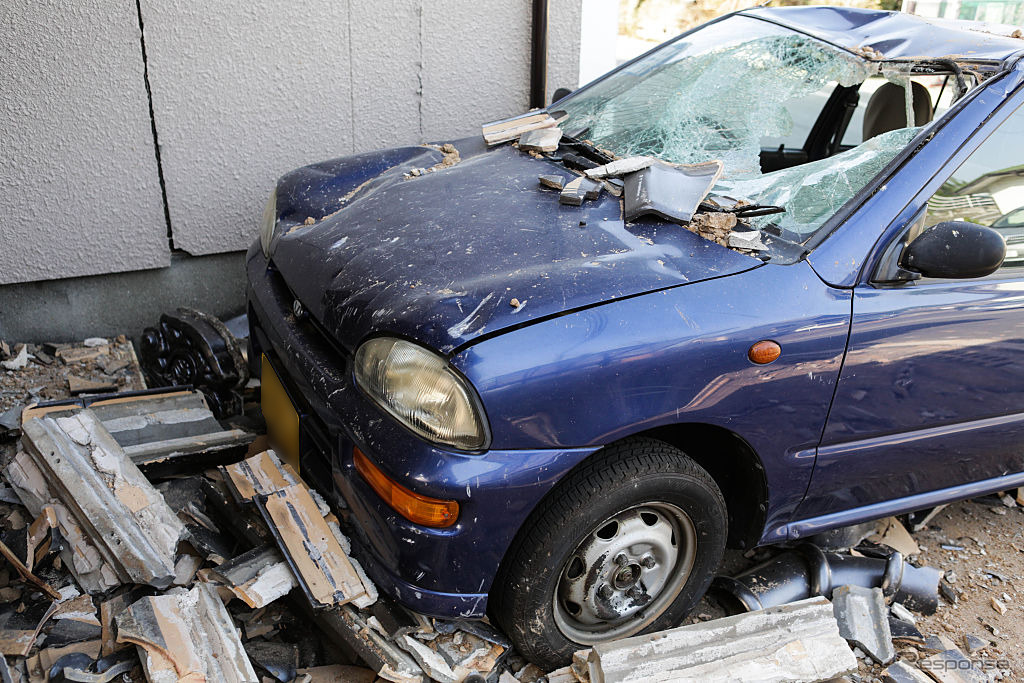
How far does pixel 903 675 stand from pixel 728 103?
6.94 feet

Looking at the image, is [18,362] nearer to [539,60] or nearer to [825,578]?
[539,60]

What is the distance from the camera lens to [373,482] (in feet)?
6.68

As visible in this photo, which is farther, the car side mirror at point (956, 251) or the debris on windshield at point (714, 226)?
the debris on windshield at point (714, 226)

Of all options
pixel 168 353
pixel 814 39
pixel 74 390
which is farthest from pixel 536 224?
pixel 74 390

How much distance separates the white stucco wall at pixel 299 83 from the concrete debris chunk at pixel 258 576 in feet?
7.82

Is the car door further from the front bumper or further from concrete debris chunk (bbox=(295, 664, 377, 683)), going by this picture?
concrete debris chunk (bbox=(295, 664, 377, 683))

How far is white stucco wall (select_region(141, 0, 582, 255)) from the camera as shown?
391 centimetres

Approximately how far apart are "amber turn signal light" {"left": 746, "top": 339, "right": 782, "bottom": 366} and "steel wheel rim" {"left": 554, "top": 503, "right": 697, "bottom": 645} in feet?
1.60

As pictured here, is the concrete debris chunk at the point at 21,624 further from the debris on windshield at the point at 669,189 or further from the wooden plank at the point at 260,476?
the debris on windshield at the point at 669,189

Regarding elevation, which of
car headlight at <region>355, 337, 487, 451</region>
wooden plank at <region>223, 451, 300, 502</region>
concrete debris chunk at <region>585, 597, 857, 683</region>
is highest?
car headlight at <region>355, 337, 487, 451</region>

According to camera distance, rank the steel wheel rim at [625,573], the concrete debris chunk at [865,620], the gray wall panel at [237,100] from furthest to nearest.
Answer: the gray wall panel at [237,100] < the concrete debris chunk at [865,620] < the steel wheel rim at [625,573]

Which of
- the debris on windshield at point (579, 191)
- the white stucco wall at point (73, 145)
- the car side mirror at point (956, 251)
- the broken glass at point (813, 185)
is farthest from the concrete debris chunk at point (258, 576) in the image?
the white stucco wall at point (73, 145)

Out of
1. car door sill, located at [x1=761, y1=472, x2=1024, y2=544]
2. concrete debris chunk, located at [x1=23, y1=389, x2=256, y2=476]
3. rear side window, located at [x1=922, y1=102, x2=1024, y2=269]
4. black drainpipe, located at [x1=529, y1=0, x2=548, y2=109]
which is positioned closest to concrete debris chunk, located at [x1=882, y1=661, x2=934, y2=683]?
car door sill, located at [x1=761, y1=472, x2=1024, y2=544]

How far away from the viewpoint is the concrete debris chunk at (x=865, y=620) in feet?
8.44
